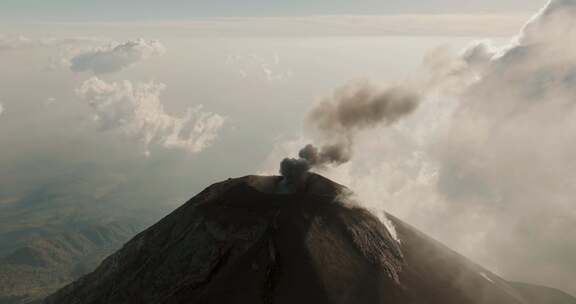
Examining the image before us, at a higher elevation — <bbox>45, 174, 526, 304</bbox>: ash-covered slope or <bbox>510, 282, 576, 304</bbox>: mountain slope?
<bbox>45, 174, 526, 304</bbox>: ash-covered slope

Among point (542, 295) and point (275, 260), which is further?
point (542, 295)

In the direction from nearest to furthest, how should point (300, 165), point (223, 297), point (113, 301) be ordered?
point (223, 297) → point (113, 301) → point (300, 165)

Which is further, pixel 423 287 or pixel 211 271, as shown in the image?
pixel 423 287

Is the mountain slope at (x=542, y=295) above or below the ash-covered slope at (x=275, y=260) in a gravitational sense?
below

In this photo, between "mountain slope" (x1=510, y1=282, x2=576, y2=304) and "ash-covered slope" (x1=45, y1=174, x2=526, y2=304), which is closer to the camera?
"ash-covered slope" (x1=45, y1=174, x2=526, y2=304)

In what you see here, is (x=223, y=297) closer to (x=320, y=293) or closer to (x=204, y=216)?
(x=320, y=293)

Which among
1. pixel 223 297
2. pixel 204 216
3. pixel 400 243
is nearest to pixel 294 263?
pixel 223 297

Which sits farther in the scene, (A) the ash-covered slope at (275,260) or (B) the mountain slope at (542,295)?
(B) the mountain slope at (542,295)

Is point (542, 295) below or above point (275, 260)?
below
